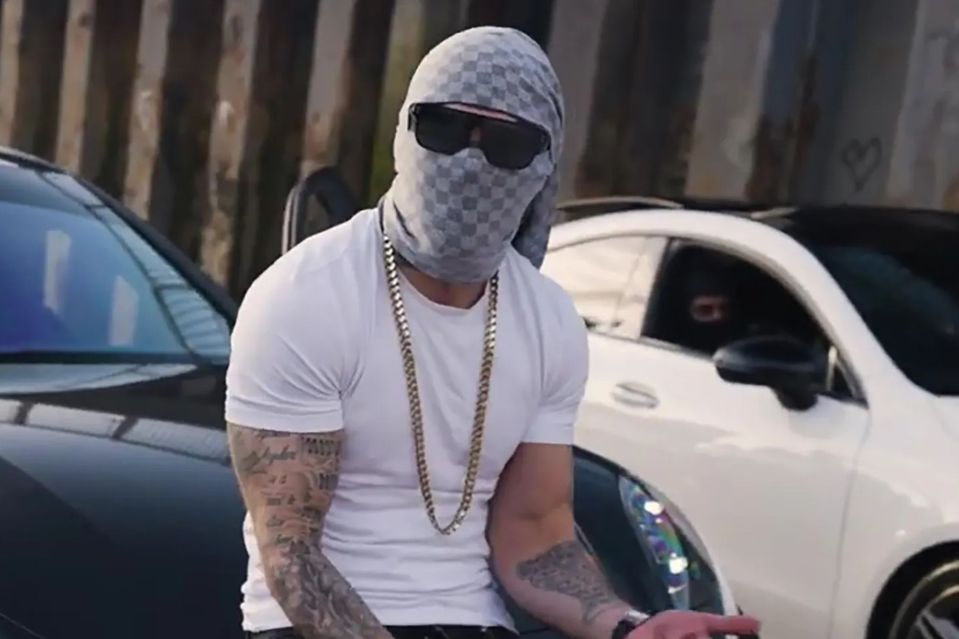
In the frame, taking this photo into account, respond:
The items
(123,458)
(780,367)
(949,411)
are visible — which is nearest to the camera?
(123,458)

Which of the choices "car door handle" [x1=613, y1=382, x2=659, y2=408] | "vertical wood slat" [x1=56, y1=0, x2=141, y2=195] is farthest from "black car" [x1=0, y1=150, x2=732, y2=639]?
"vertical wood slat" [x1=56, y1=0, x2=141, y2=195]

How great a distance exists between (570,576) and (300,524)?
1.60 feet

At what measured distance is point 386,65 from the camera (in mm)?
12375

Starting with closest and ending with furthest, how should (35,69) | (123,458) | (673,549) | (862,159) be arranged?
1. (123,458)
2. (673,549)
3. (862,159)
4. (35,69)

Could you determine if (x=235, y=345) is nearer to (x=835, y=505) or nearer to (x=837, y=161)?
(x=835, y=505)

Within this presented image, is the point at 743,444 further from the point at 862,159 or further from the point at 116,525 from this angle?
the point at 862,159

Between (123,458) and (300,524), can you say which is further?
(123,458)

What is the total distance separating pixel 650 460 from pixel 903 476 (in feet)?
3.16

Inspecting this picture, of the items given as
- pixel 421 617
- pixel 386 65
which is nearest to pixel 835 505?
pixel 421 617

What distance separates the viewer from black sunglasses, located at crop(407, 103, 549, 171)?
8.18ft

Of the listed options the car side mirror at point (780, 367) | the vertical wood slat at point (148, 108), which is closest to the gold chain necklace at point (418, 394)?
the car side mirror at point (780, 367)

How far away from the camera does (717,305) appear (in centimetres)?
581

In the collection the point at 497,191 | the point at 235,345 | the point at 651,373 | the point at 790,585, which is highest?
the point at 497,191

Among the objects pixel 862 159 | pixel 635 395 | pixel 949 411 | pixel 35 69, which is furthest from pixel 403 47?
pixel 949 411
